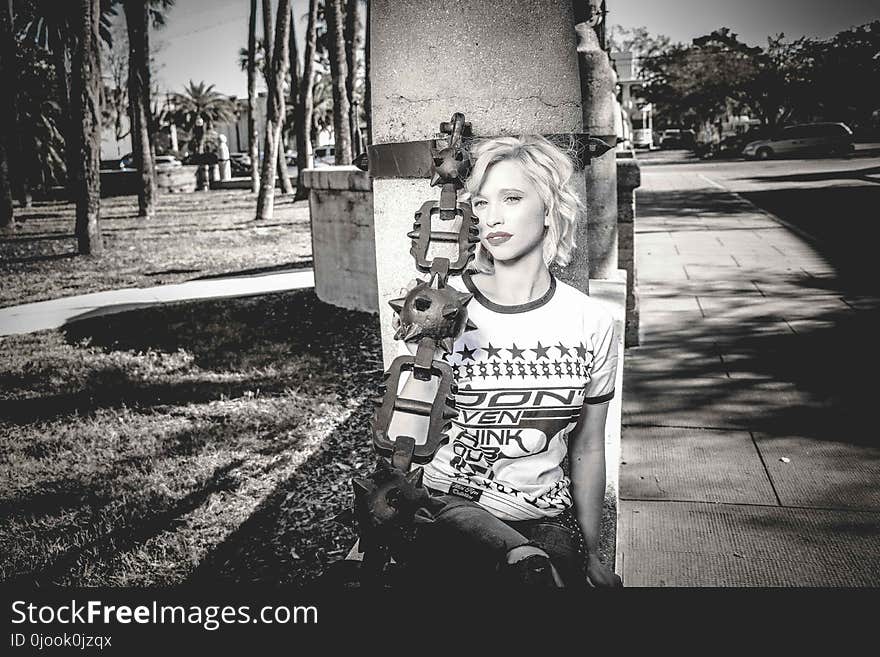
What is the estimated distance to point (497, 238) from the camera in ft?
5.72

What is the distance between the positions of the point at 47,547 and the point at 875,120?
47683 mm

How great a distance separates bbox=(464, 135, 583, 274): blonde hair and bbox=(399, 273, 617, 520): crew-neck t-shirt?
0.29 ft

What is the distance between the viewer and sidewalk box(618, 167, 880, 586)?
3.27 meters

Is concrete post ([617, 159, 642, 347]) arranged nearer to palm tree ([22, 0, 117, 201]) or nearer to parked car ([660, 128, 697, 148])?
palm tree ([22, 0, 117, 201])

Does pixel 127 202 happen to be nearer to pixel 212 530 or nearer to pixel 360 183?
pixel 360 183

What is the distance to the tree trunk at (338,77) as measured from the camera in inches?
727

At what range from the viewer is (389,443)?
1482 millimetres

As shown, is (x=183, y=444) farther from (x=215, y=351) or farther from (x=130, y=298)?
(x=130, y=298)

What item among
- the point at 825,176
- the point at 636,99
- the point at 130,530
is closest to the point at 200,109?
the point at 636,99

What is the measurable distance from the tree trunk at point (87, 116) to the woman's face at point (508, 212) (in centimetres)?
1193

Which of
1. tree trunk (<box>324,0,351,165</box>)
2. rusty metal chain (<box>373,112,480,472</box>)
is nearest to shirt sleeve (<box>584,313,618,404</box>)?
rusty metal chain (<box>373,112,480,472</box>)

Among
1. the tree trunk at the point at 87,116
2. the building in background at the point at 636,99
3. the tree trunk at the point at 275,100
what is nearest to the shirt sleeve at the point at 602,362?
the tree trunk at the point at 87,116

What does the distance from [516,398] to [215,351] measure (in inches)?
212

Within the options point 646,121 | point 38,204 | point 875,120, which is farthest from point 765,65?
point 38,204
